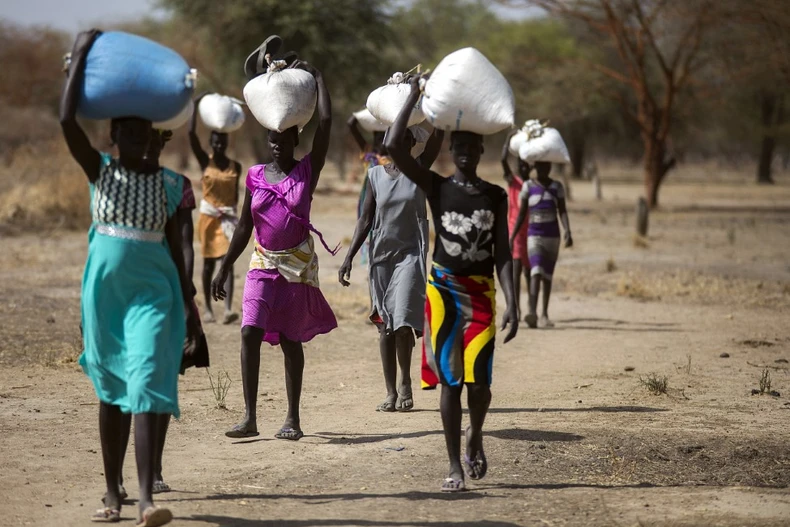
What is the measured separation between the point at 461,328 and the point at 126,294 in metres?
1.50

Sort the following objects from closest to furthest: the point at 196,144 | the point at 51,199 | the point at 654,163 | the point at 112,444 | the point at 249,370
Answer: the point at 112,444
the point at 249,370
the point at 196,144
the point at 51,199
the point at 654,163

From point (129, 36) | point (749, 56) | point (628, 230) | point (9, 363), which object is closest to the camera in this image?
point (129, 36)

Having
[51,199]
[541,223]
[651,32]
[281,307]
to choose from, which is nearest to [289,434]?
[281,307]

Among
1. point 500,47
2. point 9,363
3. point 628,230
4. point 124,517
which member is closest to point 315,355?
point 9,363

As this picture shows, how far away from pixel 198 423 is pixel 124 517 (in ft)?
6.44

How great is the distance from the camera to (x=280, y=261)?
19.6ft

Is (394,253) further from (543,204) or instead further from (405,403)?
(543,204)

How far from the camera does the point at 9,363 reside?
27.4ft

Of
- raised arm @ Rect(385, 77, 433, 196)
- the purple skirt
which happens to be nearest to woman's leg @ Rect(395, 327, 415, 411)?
the purple skirt

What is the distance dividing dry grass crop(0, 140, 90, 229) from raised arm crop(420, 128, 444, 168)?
13.4 meters

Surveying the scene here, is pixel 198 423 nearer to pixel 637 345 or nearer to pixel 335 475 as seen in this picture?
pixel 335 475

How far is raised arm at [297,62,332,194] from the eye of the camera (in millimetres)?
5754

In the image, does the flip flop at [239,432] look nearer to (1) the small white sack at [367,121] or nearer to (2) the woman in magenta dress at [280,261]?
(2) the woman in magenta dress at [280,261]

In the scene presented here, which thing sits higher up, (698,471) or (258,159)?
(258,159)
